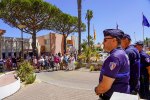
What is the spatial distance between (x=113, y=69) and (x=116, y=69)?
5cm

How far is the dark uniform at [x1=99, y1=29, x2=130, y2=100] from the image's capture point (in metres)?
3.77

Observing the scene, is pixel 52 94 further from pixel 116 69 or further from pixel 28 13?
pixel 28 13

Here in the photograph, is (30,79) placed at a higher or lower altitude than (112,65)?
lower

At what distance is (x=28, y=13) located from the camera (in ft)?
148

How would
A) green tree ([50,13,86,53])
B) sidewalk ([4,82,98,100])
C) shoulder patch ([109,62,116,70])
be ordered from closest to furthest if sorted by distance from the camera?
→ shoulder patch ([109,62,116,70]) → sidewalk ([4,82,98,100]) → green tree ([50,13,86,53])

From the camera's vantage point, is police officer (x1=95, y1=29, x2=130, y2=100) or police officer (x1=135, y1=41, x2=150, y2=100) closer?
police officer (x1=95, y1=29, x2=130, y2=100)

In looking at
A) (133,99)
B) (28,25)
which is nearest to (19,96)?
(133,99)

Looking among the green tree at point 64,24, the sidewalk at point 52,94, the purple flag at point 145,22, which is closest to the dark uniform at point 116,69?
the sidewalk at point 52,94

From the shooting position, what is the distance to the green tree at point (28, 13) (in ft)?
142

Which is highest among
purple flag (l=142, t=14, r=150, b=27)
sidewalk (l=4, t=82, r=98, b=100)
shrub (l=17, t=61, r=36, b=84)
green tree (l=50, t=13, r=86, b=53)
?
green tree (l=50, t=13, r=86, b=53)

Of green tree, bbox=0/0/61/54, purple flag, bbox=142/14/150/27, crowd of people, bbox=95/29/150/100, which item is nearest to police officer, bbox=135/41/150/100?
crowd of people, bbox=95/29/150/100

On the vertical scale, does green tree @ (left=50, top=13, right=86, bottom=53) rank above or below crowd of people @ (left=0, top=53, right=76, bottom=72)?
above

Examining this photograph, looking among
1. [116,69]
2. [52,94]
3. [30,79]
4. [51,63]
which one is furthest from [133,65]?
[51,63]

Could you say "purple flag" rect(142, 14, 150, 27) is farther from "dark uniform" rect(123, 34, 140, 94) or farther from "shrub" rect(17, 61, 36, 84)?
"dark uniform" rect(123, 34, 140, 94)
